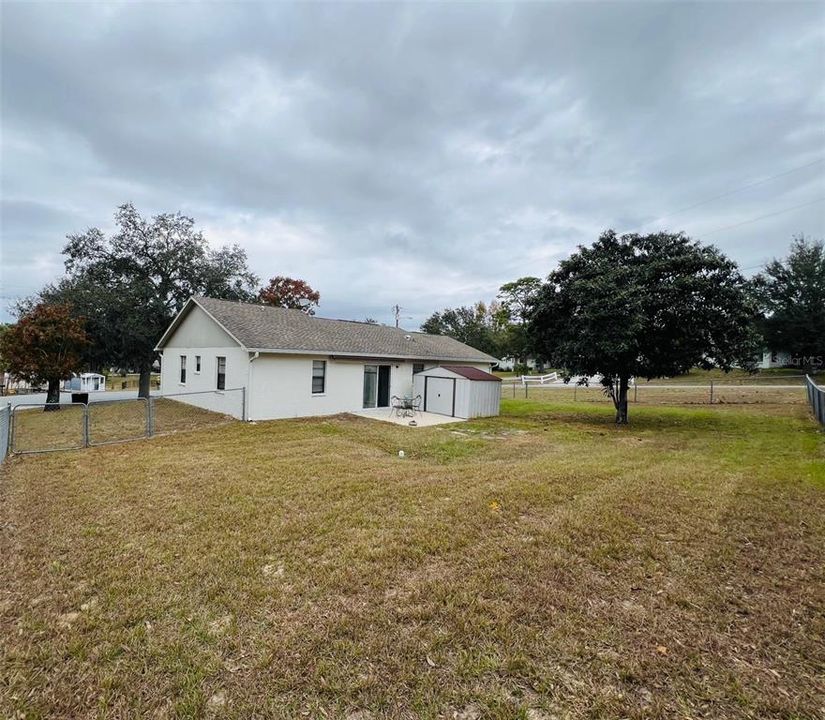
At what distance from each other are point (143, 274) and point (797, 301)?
4903 cm

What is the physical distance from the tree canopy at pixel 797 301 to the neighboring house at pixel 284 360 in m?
31.4

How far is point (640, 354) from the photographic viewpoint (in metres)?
12.9

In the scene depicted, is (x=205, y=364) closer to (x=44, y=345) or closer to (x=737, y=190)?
(x=44, y=345)

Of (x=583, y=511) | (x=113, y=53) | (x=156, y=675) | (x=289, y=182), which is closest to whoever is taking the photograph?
(x=156, y=675)

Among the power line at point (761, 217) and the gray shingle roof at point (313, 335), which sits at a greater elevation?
the power line at point (761, 217)

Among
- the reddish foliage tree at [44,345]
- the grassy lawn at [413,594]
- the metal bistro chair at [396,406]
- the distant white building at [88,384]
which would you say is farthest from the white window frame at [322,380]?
the distant white building at [88,384]

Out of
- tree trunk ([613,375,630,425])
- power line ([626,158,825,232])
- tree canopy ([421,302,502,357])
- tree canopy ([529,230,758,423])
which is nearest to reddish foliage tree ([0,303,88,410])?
tree canopy ([529,230,758,423])

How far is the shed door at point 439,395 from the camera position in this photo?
16.0 m

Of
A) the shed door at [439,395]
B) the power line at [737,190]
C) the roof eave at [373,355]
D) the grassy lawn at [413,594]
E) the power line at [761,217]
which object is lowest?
the grassy lawn at [413,594]

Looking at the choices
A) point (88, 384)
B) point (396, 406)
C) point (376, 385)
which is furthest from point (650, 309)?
point (88, 384)

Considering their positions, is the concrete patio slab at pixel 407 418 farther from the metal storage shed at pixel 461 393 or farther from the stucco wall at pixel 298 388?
the stucco wall at pixel 298 388

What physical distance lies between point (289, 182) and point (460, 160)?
24.5 ft

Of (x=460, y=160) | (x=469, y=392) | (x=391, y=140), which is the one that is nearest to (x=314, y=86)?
(x=391, y=140)

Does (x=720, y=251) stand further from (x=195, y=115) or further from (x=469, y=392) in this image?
(x=195, y=115)
